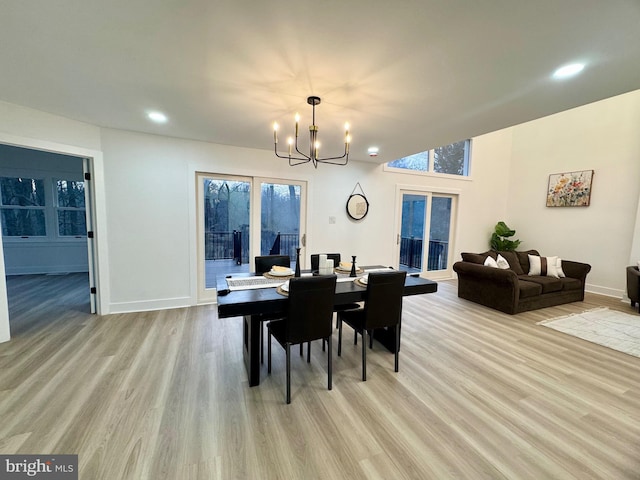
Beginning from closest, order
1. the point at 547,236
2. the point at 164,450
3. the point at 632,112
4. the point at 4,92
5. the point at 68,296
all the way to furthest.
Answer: the point at 164,450
the point at 4,92
the point at 68,296
the point at 632,112
the point at 547,236

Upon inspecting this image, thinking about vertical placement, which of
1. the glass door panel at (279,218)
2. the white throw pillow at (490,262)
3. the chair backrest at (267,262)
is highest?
the glass door panel at (279,218)

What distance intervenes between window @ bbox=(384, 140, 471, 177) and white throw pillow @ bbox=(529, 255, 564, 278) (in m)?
2.40

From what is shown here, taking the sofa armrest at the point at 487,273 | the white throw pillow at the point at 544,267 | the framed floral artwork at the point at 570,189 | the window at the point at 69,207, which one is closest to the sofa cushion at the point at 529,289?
the sofa armrest at the point at 487,273

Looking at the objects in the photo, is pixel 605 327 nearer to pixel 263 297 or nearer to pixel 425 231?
pixel 425 231

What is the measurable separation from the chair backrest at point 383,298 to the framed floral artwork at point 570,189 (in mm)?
5507

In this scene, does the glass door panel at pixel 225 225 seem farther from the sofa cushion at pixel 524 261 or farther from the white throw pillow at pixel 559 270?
the white throw pillow at pixel 559 270

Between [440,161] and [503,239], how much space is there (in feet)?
8.19

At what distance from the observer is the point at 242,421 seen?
5.75 feet

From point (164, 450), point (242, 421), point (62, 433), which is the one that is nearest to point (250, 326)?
point (242, 421)

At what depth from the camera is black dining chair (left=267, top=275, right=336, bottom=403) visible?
192 centimetres

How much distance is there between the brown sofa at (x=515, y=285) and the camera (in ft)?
12.5

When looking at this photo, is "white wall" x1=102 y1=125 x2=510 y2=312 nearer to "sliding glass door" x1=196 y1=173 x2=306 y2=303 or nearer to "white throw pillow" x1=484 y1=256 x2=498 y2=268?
"sliding glass door" x1=196 y1=173 x2=306 y2=303

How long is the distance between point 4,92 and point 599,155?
876 cm

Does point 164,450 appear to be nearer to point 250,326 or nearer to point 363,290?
point 250,326
